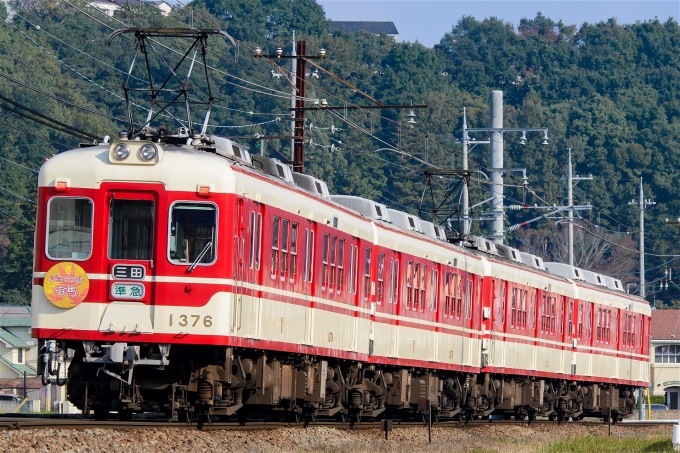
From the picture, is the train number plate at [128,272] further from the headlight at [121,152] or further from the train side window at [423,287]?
the train side window at [423,287]

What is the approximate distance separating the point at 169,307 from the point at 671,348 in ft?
254

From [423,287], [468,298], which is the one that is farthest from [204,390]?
[468,298]

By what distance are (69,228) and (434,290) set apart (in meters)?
11.4

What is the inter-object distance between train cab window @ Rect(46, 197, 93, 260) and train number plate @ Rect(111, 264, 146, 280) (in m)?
0.44

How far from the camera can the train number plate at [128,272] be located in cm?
1756

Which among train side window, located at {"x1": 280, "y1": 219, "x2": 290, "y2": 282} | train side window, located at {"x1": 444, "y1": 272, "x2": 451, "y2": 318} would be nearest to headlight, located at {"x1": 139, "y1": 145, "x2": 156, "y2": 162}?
train side window, located at {"x1": 280, "y1": 219, "x2": 290, "y2": 282}

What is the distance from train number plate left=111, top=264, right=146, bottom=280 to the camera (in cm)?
1756

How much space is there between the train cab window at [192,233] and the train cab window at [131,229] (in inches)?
10.8

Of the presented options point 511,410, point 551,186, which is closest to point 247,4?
point 551,186

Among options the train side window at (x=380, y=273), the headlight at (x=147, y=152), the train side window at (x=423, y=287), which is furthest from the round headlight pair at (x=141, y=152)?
the train side window at (x=423, y=287)

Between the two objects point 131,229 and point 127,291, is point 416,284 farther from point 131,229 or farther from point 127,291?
point 127,291

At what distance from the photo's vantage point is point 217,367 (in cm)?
1819

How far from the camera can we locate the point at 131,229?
58.3 feet

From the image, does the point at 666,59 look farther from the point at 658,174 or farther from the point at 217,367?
the point at 217,367
